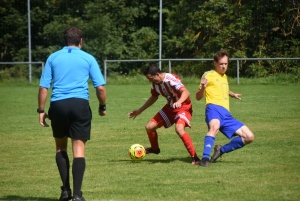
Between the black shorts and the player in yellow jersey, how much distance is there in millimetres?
2570

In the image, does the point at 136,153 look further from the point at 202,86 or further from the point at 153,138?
the point at 202,86

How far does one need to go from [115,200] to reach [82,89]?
114 cm

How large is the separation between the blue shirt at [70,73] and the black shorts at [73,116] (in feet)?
0.21

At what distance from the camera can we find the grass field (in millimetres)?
6961

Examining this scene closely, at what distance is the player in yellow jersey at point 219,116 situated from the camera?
28.5 feet

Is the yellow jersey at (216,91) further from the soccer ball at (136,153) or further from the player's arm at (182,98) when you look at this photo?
the soccer ball at (136,153)

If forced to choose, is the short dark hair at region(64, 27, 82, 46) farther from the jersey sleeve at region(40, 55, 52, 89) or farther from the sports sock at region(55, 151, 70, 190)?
the sports sock at region(55, 151, 70, 190)

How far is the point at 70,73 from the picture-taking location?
6.35 metres

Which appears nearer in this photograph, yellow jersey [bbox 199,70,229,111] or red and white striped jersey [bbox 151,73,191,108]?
yellow jersey [bbox 199,70,229,111]

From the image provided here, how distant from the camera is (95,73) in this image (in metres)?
6.38

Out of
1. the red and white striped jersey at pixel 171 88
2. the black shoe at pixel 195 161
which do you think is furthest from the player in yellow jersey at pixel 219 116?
the red and white striped jersey at pixel 171 88

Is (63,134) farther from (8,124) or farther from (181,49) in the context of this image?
(181,49)

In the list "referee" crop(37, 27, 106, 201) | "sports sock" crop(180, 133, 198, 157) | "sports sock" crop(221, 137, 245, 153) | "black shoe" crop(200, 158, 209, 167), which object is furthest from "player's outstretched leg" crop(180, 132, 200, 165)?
"referee" crop(37, 27, 106, 201)

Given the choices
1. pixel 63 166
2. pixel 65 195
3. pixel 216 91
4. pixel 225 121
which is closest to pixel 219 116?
pixel 225 121
